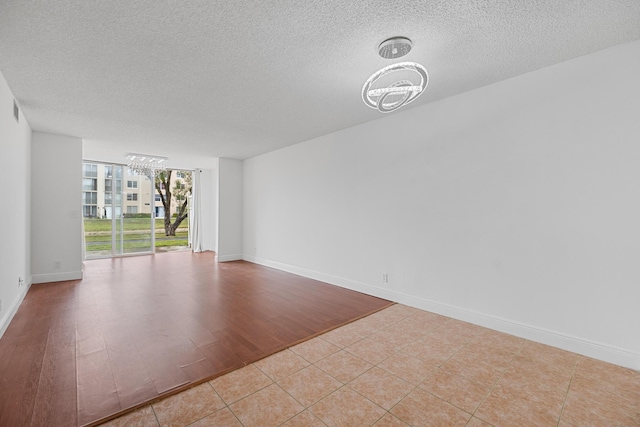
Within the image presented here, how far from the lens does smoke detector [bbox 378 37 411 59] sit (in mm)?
2105

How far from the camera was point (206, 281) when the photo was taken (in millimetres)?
4895

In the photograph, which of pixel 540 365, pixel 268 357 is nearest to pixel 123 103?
pixel 268 357

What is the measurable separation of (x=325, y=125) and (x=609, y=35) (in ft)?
10.2

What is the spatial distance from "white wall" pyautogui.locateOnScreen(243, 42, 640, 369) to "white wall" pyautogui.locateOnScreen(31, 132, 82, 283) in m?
4.81

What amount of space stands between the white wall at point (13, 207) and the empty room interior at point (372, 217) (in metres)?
0.06

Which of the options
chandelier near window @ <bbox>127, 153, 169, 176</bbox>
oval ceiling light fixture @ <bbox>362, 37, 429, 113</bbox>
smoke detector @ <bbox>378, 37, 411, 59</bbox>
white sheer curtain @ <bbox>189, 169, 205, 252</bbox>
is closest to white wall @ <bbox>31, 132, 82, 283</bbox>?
chandelier near window @ <bbox>127, 153, 169, 176</bbox>

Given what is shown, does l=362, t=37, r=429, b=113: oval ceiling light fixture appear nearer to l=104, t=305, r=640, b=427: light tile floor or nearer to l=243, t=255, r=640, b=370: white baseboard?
l=104, t=305, r=640, b=427: light tile floor

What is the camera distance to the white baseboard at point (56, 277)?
457 cm

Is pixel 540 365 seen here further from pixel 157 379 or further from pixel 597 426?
pixel 157 379

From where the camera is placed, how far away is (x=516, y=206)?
2.80 metres

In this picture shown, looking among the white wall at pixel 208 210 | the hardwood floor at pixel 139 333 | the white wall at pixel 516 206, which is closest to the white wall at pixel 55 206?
the hardwood floor at pixel 139 333

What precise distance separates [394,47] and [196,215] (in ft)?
25.5

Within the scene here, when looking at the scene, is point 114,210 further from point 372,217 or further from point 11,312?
point 372,217

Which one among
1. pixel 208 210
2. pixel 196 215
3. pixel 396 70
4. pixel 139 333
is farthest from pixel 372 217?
pixel 196 215
